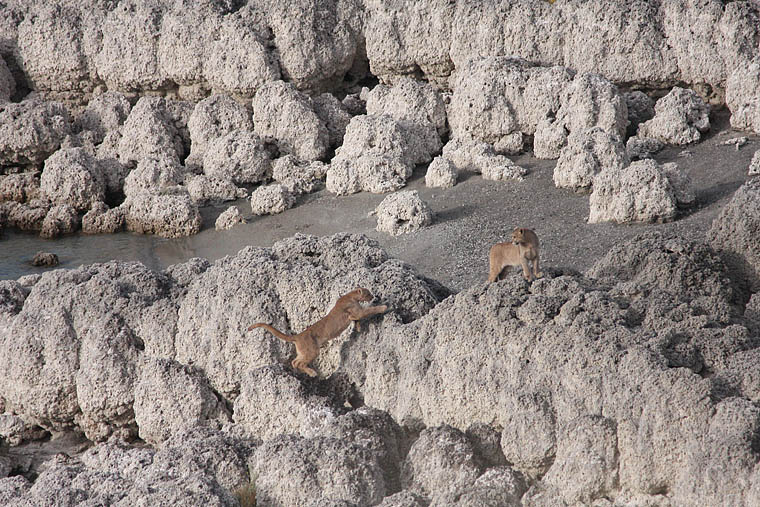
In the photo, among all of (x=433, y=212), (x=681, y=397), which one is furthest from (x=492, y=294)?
(x=433, y=212)

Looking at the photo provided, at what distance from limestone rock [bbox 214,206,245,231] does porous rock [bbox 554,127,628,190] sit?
138 inches

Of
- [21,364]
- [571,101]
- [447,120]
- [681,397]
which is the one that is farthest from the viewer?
[447,120]

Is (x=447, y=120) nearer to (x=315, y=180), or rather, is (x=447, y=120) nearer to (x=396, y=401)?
(x=315, y=180)

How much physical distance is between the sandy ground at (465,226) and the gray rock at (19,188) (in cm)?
81

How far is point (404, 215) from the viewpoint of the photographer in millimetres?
9578

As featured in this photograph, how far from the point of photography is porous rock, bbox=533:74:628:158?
34.7ft

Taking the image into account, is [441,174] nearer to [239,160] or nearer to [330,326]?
[239,160]

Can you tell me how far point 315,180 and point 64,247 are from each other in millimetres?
2976

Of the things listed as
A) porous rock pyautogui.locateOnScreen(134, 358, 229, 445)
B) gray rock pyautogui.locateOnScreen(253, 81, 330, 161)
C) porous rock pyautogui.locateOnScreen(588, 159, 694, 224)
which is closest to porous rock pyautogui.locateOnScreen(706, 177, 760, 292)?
porous rock pyautogui.locateOnScreen(588, 159, 694, 224)

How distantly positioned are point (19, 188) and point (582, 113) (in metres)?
6.97

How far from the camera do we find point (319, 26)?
12508 mm

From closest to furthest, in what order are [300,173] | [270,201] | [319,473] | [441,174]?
1. [319,473]
2. [441,174]
3. [270,201]
4. [300,173]

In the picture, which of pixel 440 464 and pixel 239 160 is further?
pixel 239 160

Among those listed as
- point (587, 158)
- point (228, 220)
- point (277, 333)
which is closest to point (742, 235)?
point (277, 333)
